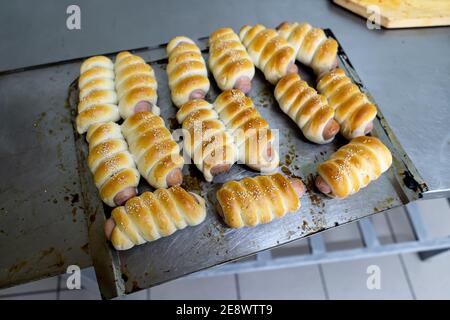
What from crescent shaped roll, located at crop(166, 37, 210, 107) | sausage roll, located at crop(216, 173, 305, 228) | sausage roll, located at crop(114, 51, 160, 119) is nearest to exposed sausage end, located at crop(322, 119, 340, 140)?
sausage roll, located at crop(216, 173, 305, 228)

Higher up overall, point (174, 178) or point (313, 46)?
point (313, 46)

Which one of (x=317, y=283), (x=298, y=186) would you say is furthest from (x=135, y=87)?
(x=317, y=283)

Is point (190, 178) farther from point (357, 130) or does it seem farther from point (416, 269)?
point (416, 269)

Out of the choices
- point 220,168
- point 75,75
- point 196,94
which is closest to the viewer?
point 220,168

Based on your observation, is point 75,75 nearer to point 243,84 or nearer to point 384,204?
point 243,84

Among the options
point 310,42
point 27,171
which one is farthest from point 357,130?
point 27,171

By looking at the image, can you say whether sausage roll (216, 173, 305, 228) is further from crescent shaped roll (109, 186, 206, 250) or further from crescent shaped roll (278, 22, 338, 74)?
crescent shaped roll (278, 22, 338, 74)
